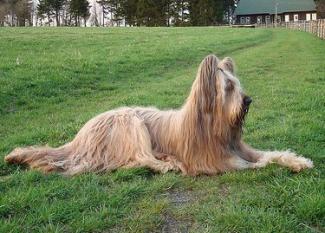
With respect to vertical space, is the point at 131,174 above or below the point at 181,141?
below

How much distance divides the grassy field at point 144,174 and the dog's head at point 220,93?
735 mm

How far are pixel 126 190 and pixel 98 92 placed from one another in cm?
860

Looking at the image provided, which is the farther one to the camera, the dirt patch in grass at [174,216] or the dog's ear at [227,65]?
the dog's ear at [227,65]

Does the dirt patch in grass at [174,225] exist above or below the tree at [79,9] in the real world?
below

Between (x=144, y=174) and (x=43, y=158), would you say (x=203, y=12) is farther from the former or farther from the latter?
(x=144, y=174)

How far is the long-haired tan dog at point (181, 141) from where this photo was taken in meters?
6.01

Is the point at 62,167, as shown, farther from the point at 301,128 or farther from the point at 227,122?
the point at 301,128

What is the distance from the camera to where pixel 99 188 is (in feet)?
18.9

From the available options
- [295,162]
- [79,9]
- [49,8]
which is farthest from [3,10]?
[295,162]

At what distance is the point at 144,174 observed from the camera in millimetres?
6398

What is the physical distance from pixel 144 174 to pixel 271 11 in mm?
109233

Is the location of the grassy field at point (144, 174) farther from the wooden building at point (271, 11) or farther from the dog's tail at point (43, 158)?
the wooden building at point (271, 11)

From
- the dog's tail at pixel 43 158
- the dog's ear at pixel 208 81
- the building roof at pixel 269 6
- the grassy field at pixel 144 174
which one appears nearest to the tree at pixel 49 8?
the building roof at pixel 269 6

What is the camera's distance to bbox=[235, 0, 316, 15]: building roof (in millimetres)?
109150
